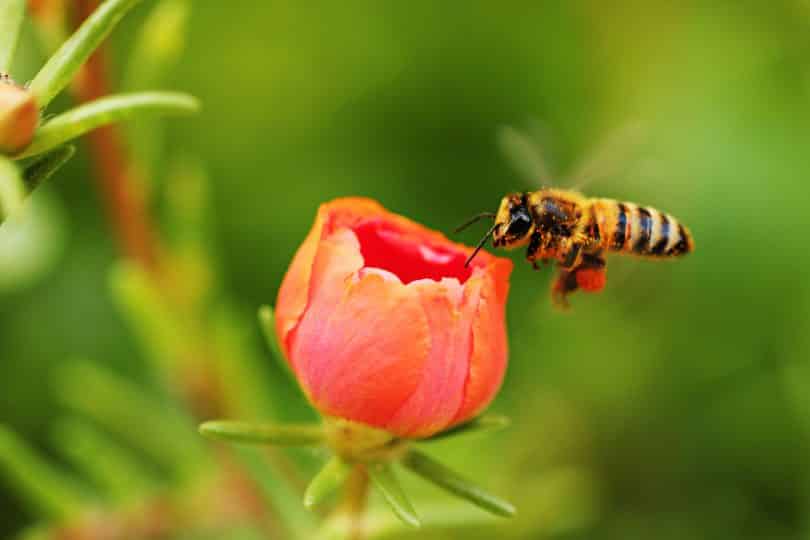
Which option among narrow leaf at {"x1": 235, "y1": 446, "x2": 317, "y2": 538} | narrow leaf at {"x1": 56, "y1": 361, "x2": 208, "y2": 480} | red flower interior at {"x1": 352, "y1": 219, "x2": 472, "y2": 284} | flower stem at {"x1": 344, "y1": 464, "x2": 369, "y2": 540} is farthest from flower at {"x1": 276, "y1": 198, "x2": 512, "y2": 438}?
narrow leaf at {"x1": 56, "y1": 361, "x2": 208, "y2": 480}

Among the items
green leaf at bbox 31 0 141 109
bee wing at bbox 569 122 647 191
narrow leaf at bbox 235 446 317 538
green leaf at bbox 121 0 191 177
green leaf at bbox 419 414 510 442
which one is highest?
green leaf at bbox 121 0 191 177

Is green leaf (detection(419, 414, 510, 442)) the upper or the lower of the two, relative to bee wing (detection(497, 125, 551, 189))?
lower

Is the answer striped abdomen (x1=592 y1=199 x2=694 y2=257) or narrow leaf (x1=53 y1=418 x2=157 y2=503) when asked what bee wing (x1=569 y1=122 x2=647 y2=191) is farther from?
narrow leaf (x1=53 y1=418 x2=157 y2=503)

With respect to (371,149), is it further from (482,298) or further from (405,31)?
(482,298)

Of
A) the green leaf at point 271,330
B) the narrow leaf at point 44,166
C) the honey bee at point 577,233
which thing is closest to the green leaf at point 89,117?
the narrow leaf at point 44,166

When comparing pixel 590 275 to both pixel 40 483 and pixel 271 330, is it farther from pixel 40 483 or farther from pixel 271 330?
pixel 40 483

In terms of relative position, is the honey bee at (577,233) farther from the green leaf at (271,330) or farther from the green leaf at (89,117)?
the green leaf at (89,117)

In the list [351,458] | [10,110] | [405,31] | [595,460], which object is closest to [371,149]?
[405,31]

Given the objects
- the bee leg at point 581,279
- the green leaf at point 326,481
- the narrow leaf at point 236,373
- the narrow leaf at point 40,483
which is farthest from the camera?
the narrow leaf at point 236,373
